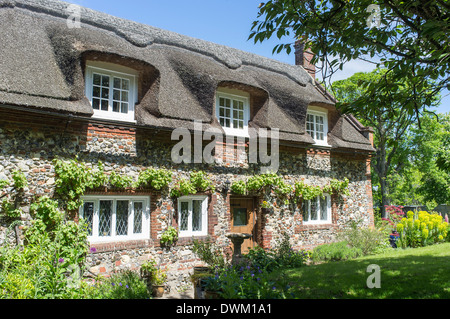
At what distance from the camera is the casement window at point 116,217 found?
8102mm

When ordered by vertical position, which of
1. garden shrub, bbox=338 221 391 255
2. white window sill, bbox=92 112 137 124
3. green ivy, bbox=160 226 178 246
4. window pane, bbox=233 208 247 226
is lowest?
garden shrub, bbox=338 221 391 255

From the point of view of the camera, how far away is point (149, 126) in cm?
850

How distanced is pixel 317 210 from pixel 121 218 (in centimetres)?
733

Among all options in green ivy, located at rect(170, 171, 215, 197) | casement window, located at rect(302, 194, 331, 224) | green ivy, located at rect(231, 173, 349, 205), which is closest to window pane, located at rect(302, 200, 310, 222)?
casement window, located at rect(302, 194, 331, 224)

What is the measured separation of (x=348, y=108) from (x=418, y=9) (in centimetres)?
186

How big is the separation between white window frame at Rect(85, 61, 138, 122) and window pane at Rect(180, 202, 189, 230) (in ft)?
8.79

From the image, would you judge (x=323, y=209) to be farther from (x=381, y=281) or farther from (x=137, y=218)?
(x=137, y=218)

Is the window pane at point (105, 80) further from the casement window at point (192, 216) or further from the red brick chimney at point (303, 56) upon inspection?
the red brick chimney at point (303, 56)

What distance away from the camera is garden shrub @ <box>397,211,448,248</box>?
41.4 ft

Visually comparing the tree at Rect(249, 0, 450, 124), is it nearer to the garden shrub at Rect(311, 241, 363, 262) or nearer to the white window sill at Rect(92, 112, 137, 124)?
the white window sill at Rect(92, 112, 137, 124)

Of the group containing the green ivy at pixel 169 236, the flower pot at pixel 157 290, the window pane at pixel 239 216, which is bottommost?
the flower pot at pixel 157 290

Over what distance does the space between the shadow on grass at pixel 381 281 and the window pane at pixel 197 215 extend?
2.71 meters

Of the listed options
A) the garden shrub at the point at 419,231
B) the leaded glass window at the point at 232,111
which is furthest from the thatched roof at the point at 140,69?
the garden shrub at the point at 419,231
